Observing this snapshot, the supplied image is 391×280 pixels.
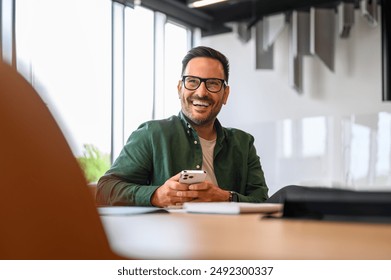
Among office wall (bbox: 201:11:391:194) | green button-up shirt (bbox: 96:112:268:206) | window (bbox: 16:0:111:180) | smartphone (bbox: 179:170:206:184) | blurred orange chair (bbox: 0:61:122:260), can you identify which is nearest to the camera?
blurred orange chair (bbox: 0:61:122:260)

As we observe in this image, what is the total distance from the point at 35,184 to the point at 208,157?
950mm

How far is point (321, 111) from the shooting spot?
317 cm

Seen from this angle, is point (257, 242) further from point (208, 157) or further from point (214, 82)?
point (214, 82)

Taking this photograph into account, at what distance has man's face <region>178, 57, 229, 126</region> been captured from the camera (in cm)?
121

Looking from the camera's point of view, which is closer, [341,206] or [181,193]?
[341,206]

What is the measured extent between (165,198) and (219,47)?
2710 millimetres

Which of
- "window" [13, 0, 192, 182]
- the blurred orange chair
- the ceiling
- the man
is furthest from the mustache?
the ceiling

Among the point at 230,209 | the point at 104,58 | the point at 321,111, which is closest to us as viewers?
the point at 230,209

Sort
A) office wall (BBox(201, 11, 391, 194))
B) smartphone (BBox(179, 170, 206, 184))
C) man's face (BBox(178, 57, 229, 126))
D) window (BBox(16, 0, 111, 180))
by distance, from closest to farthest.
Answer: smartphone (BBox(179, 170, 206, 184)) < man's face (BBox(178, 57, 229, 126)) < window (BBox(16, 0, 111, 180)) < office wall (BBox(201, 11, 391, 194))

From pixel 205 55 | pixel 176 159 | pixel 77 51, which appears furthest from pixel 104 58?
pixel 176 159

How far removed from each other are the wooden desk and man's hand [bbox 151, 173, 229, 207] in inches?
17.5

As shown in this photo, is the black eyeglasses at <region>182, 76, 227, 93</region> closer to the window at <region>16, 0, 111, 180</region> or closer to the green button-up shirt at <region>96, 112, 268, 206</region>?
the green button-up shirt at <region>96, 112, 268, 206</region>
